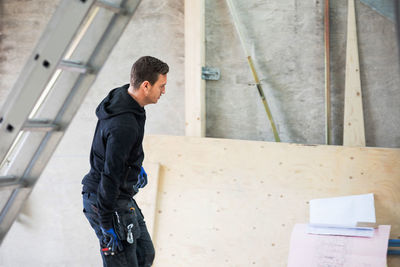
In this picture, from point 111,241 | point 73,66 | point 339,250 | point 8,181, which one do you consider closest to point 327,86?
point 339,250

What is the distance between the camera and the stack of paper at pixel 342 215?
11.3 feet

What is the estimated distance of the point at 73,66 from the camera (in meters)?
2.83

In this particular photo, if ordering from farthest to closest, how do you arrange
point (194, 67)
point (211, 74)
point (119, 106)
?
point (211, 74)
point (194, 67)
point (119, 106)

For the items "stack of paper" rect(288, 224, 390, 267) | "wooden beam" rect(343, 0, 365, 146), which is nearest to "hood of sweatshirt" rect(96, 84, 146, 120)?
"stack of paper" rect(288, 224, 390, 267)

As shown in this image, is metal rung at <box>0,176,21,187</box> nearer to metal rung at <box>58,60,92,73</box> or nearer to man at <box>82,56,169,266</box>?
man at <box>82,56,169,266</box>

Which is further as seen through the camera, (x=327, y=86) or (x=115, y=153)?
(x=327, y=86)

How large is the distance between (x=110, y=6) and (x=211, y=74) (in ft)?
4.48

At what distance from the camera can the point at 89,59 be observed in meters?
2.99

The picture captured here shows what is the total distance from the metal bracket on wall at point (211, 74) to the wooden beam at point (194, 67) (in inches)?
3.7

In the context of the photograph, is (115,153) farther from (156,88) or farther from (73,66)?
(73,66)

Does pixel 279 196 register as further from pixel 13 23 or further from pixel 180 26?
pixel 13 23

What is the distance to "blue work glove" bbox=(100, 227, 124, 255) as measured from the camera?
7.94ft

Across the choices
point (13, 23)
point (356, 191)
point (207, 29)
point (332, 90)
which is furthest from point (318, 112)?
point (13, 23)

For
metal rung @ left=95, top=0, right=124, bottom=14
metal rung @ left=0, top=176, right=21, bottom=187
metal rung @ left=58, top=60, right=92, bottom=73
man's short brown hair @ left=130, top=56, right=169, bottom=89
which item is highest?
metal rung @ left=95, top=0, right=124, bottom=14
